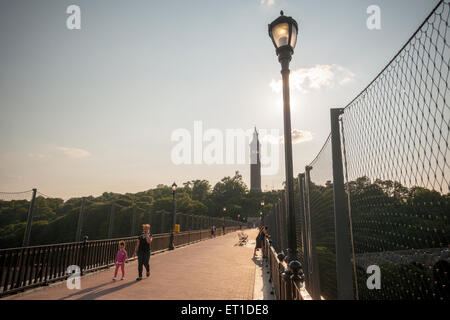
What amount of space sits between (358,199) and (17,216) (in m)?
23.6

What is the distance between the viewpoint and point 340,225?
9.51ft

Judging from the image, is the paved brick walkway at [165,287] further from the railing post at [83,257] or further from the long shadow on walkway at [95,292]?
the railing post at [83,257]

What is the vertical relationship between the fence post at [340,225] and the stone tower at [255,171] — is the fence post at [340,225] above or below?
below

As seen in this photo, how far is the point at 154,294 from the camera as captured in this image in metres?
6.49

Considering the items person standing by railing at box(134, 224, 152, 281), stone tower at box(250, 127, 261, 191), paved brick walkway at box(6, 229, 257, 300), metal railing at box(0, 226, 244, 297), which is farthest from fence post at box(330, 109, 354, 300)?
Result: stone tower at box(250, 127, 261, 191)

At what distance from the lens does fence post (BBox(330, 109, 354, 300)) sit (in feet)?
A: 9.04

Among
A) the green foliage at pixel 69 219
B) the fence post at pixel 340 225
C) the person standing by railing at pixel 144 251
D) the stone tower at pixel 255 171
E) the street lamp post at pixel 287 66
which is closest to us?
the fence post at pixel 340 225

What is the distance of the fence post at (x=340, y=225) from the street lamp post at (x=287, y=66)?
96 cm

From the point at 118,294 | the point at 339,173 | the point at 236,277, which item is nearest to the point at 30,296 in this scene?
the point at 118,294

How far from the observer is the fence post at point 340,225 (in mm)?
2756

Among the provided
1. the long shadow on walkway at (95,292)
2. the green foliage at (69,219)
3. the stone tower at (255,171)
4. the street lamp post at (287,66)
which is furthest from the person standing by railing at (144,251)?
the stone tower at (255,171)

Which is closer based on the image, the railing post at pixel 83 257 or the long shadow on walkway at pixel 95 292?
the long shadow on walkway at pixel 95 292
